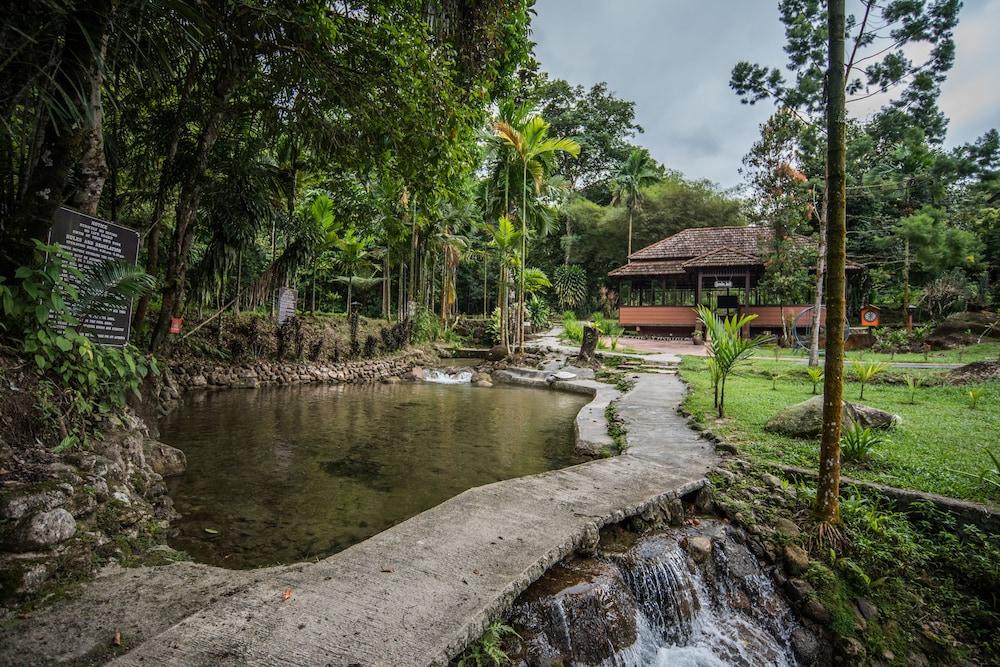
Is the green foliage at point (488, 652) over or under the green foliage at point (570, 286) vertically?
under

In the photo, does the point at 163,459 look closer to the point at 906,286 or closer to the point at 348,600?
the point at 348,600

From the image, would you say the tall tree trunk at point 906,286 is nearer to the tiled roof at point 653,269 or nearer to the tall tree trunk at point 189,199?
the tiled roof at point 653,269

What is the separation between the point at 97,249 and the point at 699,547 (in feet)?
16.7

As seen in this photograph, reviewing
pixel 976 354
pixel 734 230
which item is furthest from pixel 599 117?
pixel 976 354

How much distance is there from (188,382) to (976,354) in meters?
19.4

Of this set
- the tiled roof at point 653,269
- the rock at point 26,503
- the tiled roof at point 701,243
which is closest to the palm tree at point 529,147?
the tiled roof at point 653,269

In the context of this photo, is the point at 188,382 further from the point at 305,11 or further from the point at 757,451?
the point at 757,451

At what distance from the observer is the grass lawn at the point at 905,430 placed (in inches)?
170

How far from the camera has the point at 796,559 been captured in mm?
3547

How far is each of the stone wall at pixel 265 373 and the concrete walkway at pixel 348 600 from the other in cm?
621

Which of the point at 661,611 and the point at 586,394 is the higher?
the point at 586,394

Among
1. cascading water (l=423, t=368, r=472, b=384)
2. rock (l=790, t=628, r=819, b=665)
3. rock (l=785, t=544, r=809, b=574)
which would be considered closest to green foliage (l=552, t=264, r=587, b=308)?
cascading water (l=423, t=368, r=472, b=384)

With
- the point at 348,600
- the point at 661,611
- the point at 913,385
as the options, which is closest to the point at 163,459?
the point at 348,600

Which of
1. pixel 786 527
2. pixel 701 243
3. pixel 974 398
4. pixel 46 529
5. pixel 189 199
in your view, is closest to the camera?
pixel 46 529
